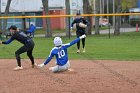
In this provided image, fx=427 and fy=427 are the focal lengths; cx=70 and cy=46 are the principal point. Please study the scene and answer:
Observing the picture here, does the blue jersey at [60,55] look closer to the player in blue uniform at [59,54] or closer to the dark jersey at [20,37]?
the player in blue uniform at [59,54]

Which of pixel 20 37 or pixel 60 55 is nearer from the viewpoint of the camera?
pixel 60 55

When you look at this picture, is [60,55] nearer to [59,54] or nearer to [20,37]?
[59,54]

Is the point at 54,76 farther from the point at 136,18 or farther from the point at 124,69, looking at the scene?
the point at 136,18

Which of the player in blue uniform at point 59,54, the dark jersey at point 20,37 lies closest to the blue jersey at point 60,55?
the player in blue uniform at point 59,54

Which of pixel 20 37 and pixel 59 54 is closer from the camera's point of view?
pixel 59 54

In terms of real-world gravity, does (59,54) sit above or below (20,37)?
below

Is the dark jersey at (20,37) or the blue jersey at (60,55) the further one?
the dark jersey at (20,37)

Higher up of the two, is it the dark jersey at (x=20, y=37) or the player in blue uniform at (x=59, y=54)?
the dark jersey at (x=20, y=37)

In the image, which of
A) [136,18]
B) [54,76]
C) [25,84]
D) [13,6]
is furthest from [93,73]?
[13,6]

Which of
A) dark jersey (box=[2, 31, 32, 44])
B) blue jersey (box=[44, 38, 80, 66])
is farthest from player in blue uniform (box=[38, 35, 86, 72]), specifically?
dark jersey (box=[2, 31, 32, 44])

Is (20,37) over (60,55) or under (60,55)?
over

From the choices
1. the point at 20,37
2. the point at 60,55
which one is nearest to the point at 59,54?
the point at 60,55

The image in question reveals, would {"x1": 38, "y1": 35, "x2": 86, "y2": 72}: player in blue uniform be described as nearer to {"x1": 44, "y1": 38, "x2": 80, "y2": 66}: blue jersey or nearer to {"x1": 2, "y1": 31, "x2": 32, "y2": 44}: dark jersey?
{"x1": 44, "y1": 38, "x2": 80, "y2": 66}: blue jersey

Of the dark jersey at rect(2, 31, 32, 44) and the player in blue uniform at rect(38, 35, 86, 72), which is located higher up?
the dark jersey at rect(2, 31, 32, 44)
